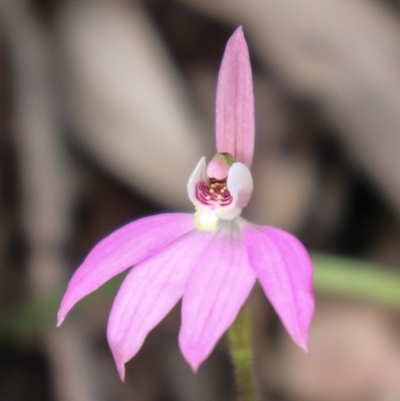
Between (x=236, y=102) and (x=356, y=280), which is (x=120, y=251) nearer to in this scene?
(x=236, y=102)

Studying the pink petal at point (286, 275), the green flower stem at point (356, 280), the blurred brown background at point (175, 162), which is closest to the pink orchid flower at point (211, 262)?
the pink petal at point (286, 275)

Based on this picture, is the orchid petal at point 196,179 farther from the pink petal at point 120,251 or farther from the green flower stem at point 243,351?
the green flower stem at point 243,351

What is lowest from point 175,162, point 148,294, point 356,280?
point 356,280

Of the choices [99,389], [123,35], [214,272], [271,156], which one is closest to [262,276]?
[214,272]

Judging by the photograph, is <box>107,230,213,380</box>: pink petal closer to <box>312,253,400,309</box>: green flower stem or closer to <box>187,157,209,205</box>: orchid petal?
<box>187,157,209,205</box>: orchid petal

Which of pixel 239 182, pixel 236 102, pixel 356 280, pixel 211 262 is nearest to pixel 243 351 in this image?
pixel 211 262

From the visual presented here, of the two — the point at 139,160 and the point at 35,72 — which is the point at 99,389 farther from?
the point at 35,72
